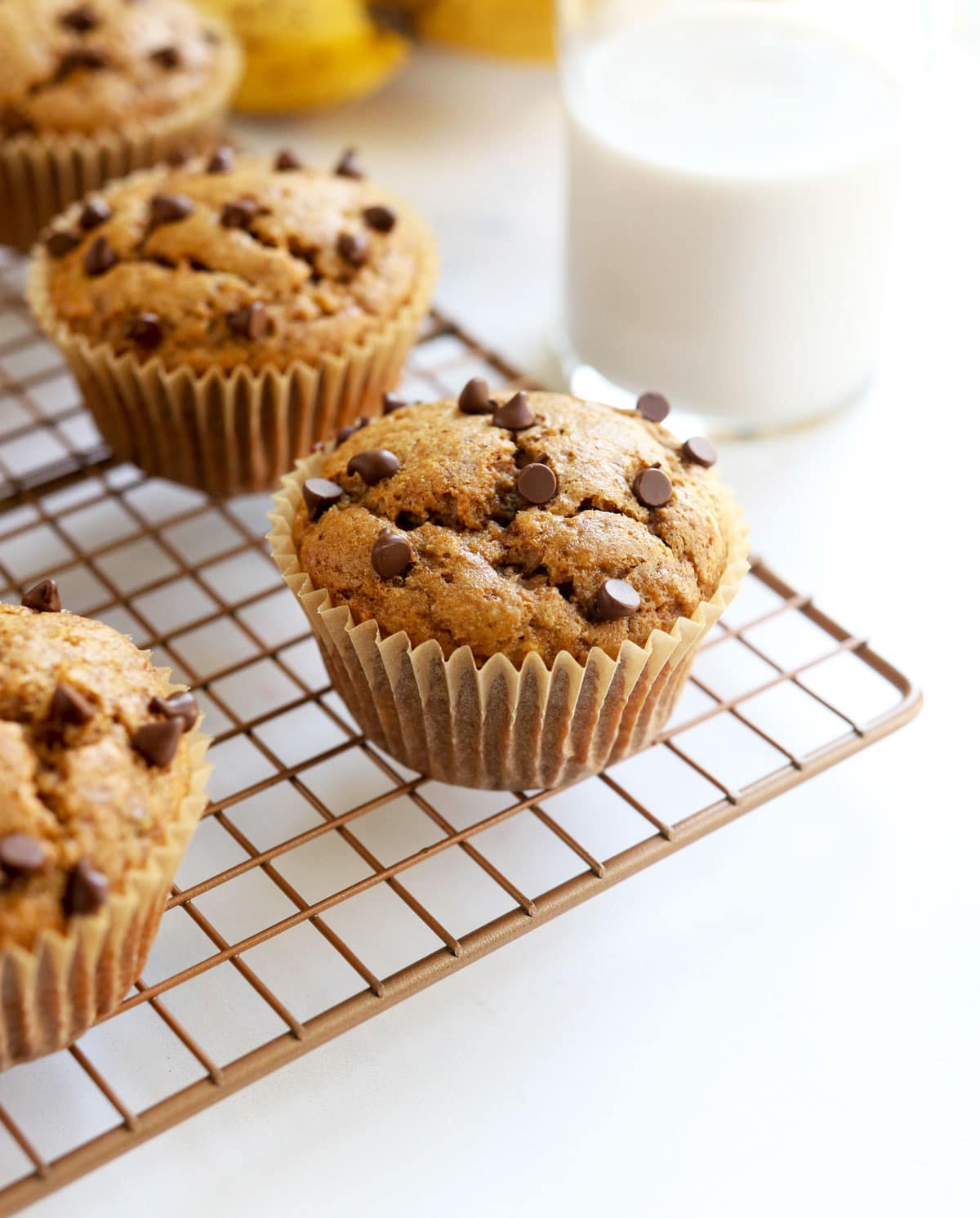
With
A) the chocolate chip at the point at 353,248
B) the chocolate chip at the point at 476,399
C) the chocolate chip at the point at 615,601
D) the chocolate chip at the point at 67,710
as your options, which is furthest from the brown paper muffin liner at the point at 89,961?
the chocolate chip at the point at 353,248

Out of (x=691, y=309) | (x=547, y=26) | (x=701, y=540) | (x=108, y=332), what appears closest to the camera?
(x=701, y=540)

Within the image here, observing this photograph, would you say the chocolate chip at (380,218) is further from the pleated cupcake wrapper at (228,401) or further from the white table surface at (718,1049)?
the white table surface at (718,1049)

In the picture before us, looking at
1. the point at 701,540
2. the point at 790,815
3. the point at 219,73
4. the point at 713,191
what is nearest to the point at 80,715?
the point at 701,540

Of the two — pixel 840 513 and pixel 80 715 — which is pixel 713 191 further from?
pixel 80 715

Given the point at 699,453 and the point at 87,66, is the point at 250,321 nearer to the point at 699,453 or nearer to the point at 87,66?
the point at 699,453

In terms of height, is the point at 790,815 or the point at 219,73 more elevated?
the point at 219,73

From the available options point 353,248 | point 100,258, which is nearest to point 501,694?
point 353,248

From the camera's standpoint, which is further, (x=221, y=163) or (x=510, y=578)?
(x=221, y=163)
